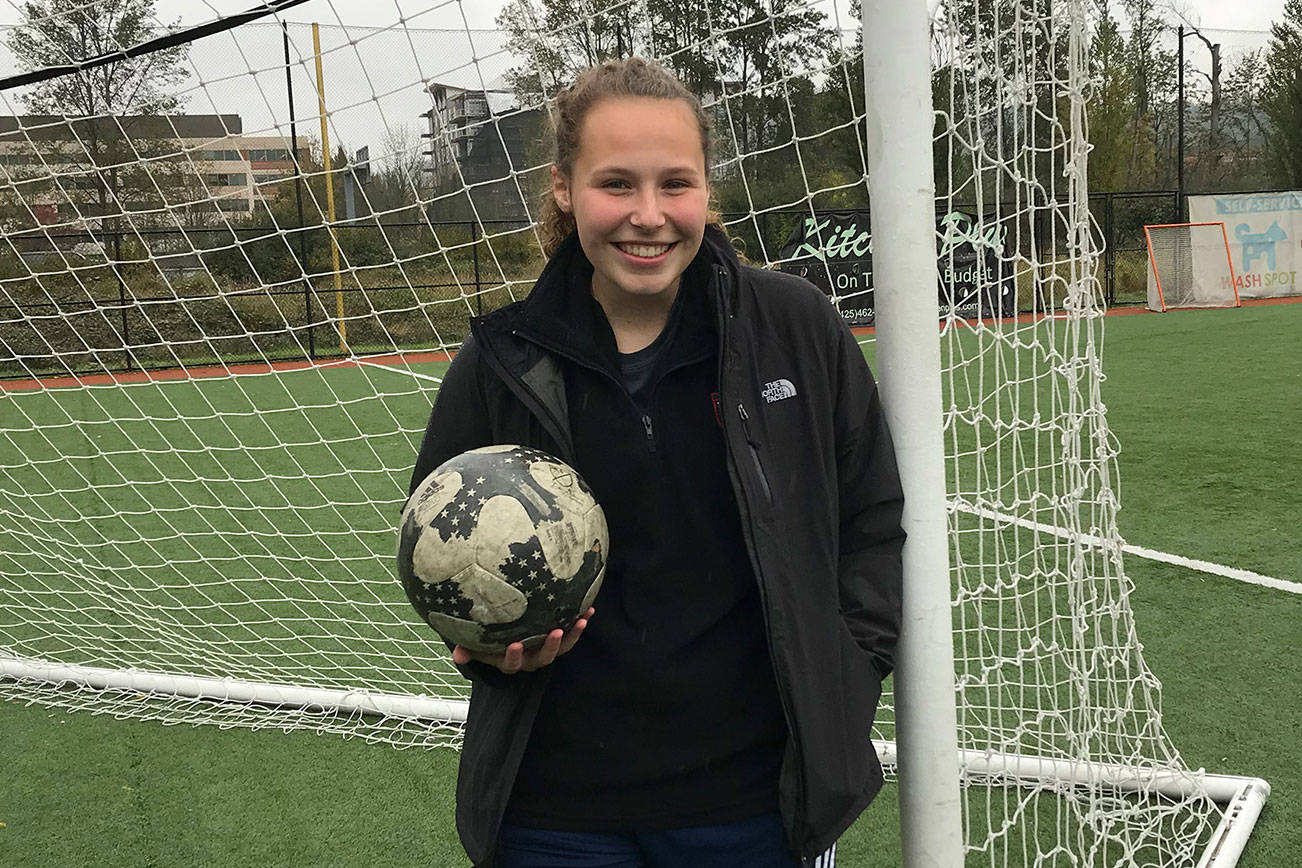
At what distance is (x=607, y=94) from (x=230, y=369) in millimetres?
11139

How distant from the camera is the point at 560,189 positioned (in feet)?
5.91

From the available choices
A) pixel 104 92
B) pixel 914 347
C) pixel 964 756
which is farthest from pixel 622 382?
pixel 104 92

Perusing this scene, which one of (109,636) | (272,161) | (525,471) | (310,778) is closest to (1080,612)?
(525,471)

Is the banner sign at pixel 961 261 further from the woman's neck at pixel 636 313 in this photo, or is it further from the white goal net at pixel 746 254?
the woman's neck at pixel 636 313

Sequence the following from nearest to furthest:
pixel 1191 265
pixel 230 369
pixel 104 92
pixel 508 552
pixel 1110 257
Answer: pixel 508 552
pixel 104 92
pixel 230 369
pixel 1191 265
pixel 1110 257

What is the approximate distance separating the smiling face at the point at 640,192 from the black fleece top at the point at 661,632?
0.11 meters

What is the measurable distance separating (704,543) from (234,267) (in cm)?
687

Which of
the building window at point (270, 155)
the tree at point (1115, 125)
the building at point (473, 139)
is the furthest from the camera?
the tree at point (1115, 125)

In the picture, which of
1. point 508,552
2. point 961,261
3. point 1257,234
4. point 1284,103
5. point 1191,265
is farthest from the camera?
point 1284,103

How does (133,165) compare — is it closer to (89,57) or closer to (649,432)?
(89,57)

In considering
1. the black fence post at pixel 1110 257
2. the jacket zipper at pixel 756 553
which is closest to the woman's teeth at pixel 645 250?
the jacket zipper at pixel 756 553

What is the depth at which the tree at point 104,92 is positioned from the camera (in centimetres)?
444

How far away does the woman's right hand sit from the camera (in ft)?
5.09

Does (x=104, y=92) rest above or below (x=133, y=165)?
above
